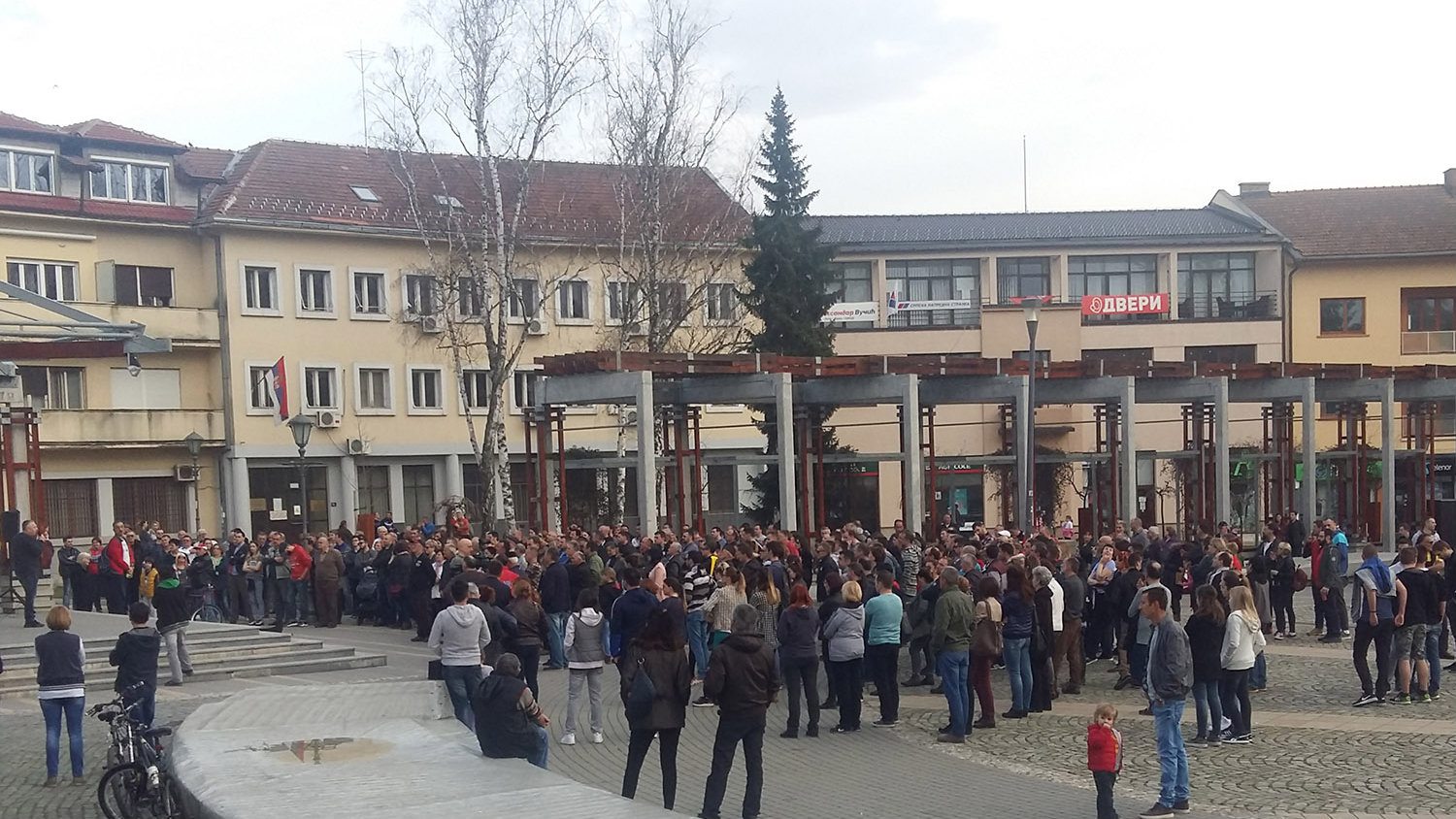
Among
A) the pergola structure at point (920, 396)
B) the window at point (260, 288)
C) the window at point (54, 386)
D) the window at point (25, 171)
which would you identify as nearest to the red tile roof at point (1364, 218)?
the pergola structure at point (920, 396)

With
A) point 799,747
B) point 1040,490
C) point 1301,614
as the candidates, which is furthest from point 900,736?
point 1040,490

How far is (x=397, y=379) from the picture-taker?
46.0m

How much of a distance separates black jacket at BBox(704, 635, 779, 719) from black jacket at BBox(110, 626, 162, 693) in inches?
207

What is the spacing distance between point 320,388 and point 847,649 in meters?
33.1

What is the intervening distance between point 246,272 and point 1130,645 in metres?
33.0

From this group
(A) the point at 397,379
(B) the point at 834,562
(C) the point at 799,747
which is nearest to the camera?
(C) the point at 799,747

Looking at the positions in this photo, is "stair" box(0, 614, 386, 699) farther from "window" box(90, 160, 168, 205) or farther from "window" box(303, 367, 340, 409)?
"window" box(90, 160, 168, 205)

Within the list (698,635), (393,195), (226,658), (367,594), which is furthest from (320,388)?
(698,635)

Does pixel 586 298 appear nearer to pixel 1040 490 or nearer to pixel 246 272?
pixel 246 272

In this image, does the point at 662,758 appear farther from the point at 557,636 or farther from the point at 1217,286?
the point at 1217,286

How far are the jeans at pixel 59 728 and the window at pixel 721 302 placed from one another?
28977 millimetres

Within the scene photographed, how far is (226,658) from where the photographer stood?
1983 cm

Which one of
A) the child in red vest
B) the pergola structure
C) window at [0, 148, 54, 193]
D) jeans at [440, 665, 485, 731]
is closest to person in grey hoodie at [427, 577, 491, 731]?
jeans at [440, 665, 485, 731]

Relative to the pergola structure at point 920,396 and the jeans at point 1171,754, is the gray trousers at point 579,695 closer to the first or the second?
the jeans at point 1171,754
